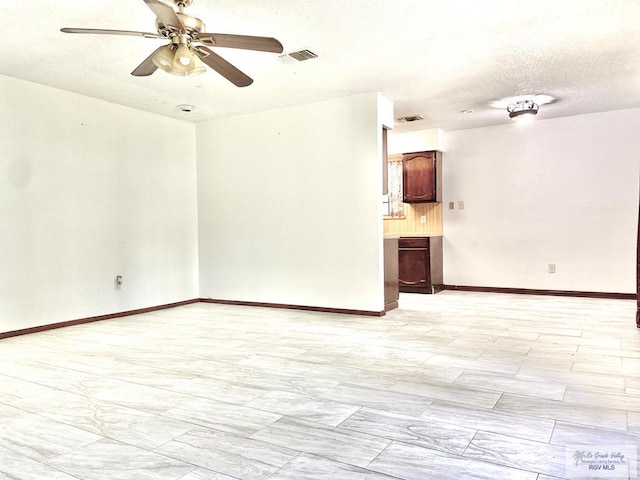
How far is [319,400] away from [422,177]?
16.6ft

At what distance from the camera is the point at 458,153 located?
7.05 metres

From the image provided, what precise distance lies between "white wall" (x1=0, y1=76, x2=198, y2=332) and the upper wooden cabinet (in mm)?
3158

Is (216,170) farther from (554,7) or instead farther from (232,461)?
(232,461)

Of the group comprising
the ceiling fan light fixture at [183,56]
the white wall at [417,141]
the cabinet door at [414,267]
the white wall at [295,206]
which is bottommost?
the cabinet door at [414,267]

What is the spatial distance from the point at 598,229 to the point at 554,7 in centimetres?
396

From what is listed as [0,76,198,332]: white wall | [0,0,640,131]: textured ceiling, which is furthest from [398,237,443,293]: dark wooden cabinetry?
[0,76,198,332]: white wall

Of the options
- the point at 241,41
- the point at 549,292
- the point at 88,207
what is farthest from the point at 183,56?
the point at 549,292

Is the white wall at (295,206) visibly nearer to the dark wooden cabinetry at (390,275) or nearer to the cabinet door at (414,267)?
the dark wooden cabinetry at (390,275)

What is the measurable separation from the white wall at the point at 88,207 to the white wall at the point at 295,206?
42 centimetres

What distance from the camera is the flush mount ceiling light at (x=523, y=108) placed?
5422 millimetres

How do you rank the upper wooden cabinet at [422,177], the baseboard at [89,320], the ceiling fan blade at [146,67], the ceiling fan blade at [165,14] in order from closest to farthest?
1. the ceiling fan blade at [165,14]
2. the ceiling fan blade at [146,67]
3. the baseboard at [89,320]
4. the upper wooden cabinet at [422,177]

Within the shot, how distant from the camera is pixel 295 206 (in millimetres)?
5559

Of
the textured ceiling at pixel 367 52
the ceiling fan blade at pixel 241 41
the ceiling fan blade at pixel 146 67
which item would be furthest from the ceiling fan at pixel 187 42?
the textured ceiling at pixel 367 52

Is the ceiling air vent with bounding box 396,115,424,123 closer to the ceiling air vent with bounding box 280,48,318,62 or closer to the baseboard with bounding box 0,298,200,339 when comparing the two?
the ceiling air vent with bounding box 280,48,318,62
